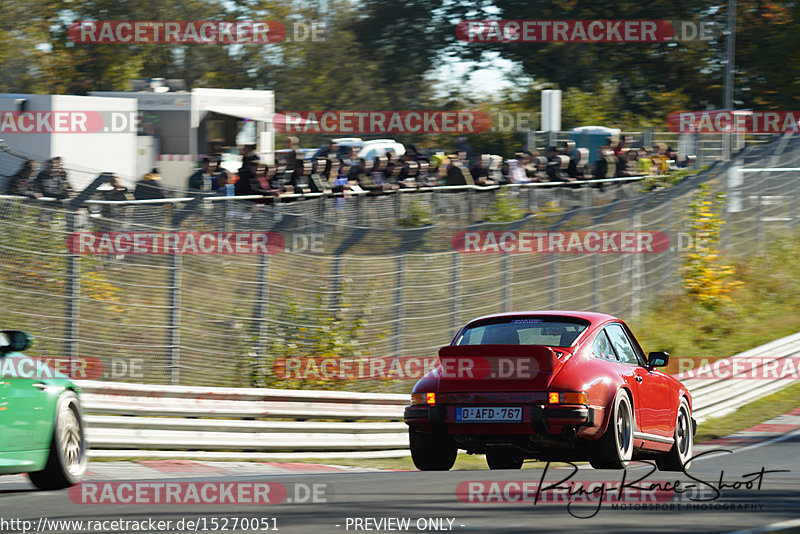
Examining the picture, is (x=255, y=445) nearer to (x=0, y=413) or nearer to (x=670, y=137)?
(x=0, y=413)

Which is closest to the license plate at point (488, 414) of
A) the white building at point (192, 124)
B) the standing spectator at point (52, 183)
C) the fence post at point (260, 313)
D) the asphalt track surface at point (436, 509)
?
the asphalt track surface at point (436, 509)

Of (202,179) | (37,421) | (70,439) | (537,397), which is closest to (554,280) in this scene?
(202,179)

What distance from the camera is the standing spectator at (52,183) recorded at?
15.8 m

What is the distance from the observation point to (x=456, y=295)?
18.6m

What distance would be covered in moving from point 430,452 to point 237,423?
331 cm

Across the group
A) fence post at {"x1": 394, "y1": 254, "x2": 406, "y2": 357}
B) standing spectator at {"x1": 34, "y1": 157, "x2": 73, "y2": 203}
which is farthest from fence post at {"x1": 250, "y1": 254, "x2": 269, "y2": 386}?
standing spectator at {"x1": 34, "y1": 157, "x2": 73, "y2": 203}

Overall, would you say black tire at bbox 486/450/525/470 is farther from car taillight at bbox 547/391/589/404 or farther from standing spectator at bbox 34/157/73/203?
standing spectator at bbox 34/157/73/203

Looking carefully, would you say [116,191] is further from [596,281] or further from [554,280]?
[596,281]

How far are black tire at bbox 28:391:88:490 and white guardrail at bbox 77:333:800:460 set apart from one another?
2.45 metres

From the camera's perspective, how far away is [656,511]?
292 inches

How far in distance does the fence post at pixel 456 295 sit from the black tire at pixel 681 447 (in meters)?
6.66

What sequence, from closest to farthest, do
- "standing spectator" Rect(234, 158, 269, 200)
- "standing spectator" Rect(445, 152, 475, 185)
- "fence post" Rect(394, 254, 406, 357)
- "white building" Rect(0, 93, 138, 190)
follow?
"fence post" Rect(394, 254, 406, 357) → "standing spectator" Rect(234, 158, 269, 200) → "standing spectator" Rect(445, 152, 475, 185) → "white building" Rect(0, 93, 138, 190)

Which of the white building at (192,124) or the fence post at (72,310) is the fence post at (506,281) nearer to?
the fence post at (72,310)

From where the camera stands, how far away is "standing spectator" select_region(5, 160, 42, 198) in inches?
620
